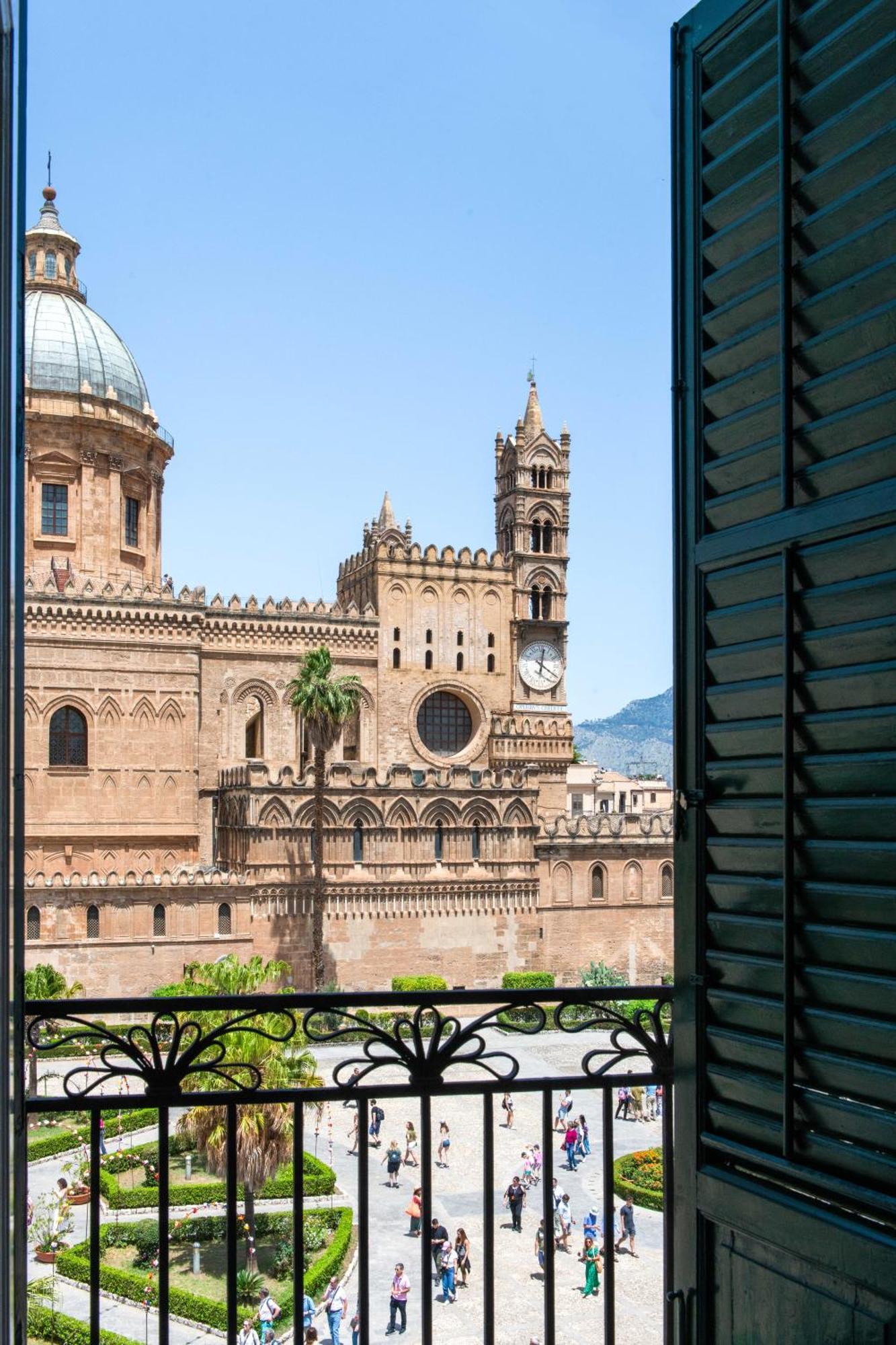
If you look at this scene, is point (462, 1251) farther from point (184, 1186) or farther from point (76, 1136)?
point (76, 1136)

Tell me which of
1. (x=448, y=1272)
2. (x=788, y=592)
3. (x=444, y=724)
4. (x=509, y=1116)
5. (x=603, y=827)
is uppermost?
(x=788, y=592)

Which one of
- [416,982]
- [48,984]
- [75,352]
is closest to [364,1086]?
[48,984]

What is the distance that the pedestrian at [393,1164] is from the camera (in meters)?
18.3

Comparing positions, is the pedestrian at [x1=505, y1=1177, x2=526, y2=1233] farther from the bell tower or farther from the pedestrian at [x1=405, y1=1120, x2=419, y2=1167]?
the bell tower

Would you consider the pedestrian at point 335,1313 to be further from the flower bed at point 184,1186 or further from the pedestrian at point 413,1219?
the flower bed at point 184,1186

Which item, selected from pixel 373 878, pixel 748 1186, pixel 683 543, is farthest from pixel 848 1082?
pixel 373 878

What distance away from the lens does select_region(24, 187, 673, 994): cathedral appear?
32.2 meters

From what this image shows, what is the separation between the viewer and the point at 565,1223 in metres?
16.6

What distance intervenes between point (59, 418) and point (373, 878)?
16325mm

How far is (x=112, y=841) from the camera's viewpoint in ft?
111

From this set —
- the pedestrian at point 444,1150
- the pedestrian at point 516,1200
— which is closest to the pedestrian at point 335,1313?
the pedestrian at point 516,1200

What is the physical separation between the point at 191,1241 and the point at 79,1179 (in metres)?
2.46

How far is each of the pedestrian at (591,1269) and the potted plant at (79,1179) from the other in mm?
6674

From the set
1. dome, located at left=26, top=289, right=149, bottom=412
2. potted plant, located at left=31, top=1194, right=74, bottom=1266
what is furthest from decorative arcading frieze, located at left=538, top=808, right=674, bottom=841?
potted plant, located at left=31, top=1194, right=74, bottom=1266
